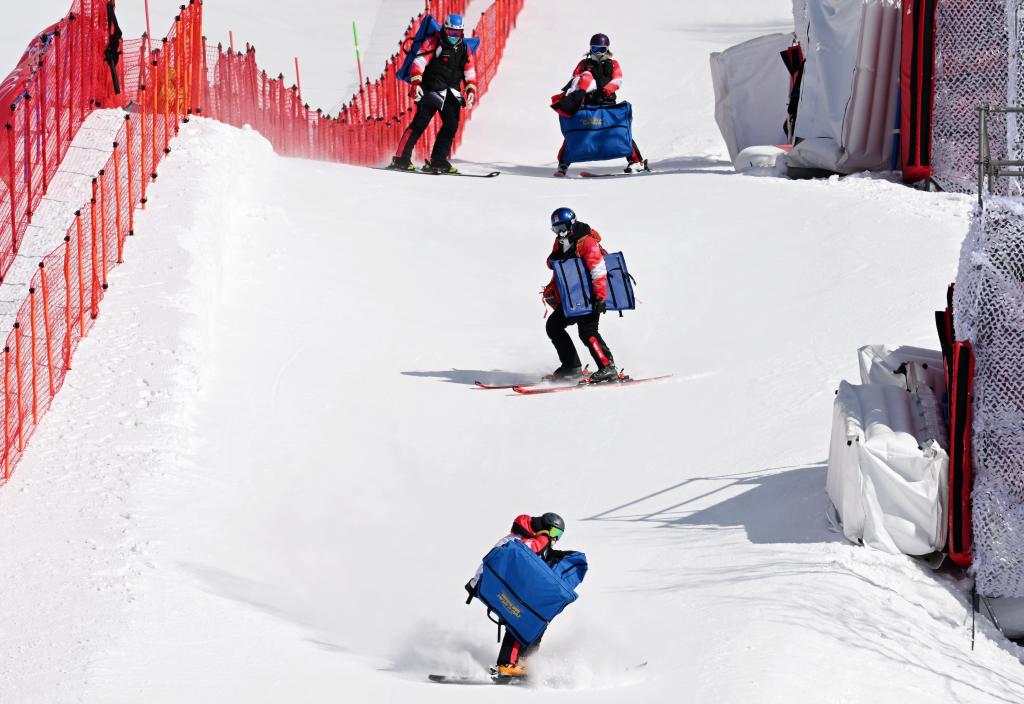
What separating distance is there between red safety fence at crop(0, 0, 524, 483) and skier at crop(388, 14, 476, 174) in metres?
1.48

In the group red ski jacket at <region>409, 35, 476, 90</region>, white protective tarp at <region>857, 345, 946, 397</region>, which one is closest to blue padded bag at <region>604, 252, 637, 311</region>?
white protective tarp at <region>857, 345, 946, 397</region>

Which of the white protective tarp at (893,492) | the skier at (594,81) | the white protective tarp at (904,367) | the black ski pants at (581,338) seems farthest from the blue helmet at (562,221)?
the skier at (594,81)

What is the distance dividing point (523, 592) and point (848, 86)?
11366 mm

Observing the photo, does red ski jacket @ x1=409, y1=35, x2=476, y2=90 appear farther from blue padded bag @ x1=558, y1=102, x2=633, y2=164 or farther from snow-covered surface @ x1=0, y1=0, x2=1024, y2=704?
blue padded bag @ x1=558, y1=102, x2=633, y2=164

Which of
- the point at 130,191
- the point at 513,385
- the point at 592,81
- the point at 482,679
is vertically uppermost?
the point at 592,81

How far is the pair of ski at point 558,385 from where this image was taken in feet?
44.8

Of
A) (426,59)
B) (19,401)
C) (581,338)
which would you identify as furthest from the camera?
(426,59)

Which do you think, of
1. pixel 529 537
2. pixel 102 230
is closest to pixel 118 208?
pixel 102 230

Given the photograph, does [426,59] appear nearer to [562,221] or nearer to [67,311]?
[562,221]

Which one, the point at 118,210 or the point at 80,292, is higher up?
the point at 118,210

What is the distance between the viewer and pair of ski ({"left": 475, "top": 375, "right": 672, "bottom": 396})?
13.6m

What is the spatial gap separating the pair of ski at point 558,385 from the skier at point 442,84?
6.95 metres

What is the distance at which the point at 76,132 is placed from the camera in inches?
628

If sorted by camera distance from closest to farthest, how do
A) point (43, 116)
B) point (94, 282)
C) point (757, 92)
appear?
1. point (94, 282)
2. point (43, 116)
3. point (757, 92)
